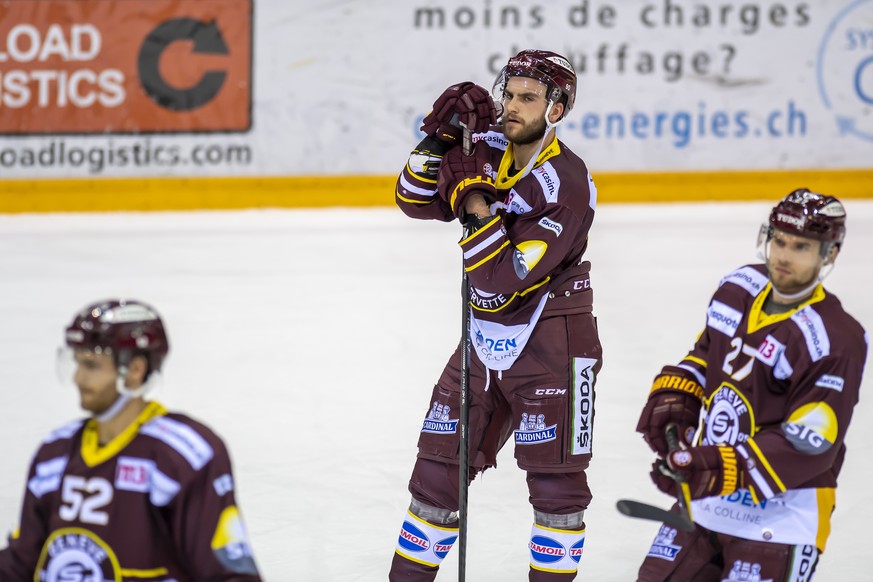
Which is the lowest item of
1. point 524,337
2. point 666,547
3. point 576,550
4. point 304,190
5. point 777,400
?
point 576,550

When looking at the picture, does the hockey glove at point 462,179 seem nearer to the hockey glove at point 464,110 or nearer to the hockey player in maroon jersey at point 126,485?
the hockey glove at point 464,110

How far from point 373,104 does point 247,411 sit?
11.5ft

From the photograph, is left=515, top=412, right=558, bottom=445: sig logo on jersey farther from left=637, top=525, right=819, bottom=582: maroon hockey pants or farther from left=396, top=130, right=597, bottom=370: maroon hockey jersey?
left=637, top=525, right=819, bottom=582: maroon hockey pants

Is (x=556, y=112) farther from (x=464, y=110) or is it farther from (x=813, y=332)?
(x=813, y=332)

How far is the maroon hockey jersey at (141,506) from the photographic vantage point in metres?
2.12

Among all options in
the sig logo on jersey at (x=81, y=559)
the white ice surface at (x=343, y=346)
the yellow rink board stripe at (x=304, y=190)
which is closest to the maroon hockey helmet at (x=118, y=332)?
the sig logo on jersey at (x=81, y=559)

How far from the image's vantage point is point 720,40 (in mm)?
8086

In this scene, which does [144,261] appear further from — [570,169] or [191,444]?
[191,444]

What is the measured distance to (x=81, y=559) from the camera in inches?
84.7

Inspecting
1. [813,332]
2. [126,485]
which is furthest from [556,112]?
[126,485]

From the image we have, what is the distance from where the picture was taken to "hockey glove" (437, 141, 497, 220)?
124 inches

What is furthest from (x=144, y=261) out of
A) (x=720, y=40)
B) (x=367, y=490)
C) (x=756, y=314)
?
(x=756, y=314)

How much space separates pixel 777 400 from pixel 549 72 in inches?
42.5

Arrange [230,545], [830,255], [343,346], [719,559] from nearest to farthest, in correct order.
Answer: [230,545], [830,255], [719,559], [343,346]
